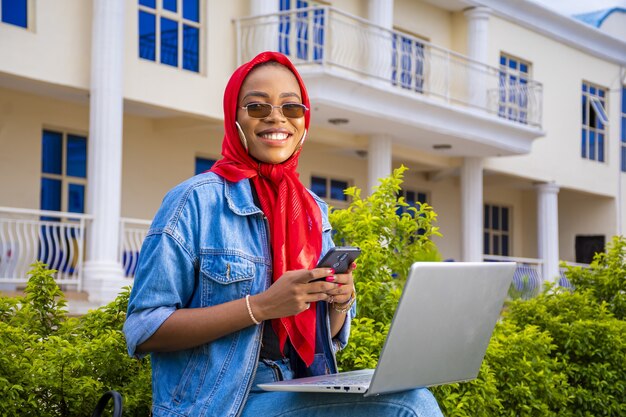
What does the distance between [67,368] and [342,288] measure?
4.29ft

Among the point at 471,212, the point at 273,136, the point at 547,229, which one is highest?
the point at 471,212

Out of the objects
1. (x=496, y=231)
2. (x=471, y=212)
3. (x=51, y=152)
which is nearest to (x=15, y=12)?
(x=51, y=152)

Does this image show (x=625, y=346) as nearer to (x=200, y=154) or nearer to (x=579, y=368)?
(x=579, y=368)

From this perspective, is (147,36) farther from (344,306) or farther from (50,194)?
(344,306)

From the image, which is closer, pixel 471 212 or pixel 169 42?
pixel 169 42

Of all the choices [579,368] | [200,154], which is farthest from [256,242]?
[200,154]

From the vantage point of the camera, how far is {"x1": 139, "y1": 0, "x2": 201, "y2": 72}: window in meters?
13.5

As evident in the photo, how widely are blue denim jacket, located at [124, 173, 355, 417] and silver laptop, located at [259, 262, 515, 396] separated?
0.62ft

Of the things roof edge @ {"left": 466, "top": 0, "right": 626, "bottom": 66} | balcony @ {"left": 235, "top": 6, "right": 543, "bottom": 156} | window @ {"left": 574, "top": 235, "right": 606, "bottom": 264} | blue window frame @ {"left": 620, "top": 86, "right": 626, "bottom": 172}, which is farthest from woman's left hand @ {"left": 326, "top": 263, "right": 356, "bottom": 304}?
blue window frame @ {"left": 620, "top": 86, "right": 626, "bottom": 172}

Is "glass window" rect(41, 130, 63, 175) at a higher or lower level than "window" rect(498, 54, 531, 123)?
lower

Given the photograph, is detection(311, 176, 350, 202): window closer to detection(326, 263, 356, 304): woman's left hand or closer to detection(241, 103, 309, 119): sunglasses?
detection(241, 103, 309, 119): sunglasses

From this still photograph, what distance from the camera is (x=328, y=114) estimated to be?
14.8 m

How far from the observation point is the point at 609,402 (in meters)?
5.25

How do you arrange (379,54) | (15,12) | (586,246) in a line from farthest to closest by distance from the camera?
(586,246) → (379,54) → (15,12)
